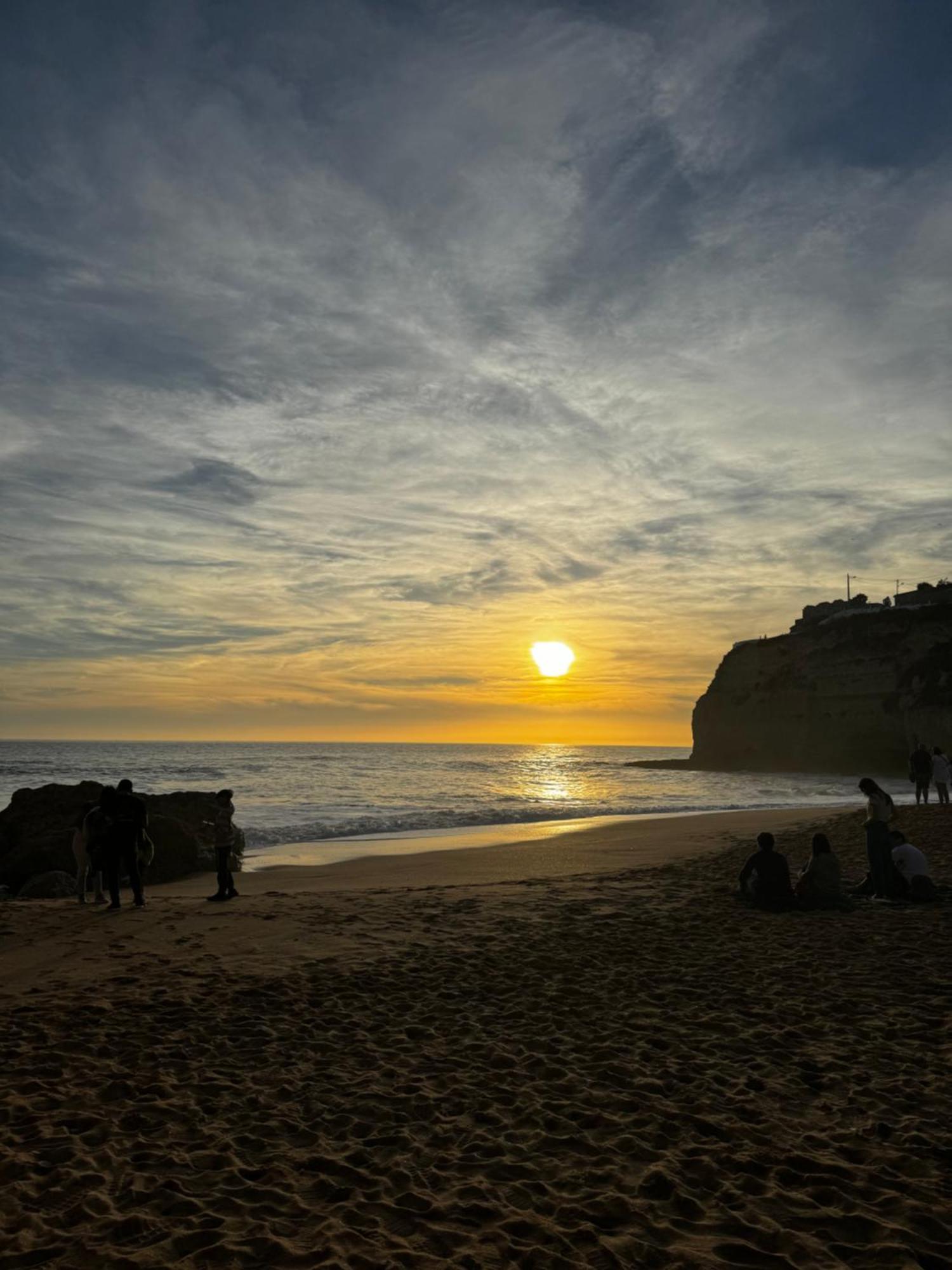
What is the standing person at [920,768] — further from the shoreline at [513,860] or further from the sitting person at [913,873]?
the sitting person at [913,873]

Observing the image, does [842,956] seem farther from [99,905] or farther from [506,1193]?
[99,905]

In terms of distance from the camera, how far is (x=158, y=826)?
59.0ft

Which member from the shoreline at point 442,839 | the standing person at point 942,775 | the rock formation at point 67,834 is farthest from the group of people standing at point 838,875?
the standing person at point 942,775

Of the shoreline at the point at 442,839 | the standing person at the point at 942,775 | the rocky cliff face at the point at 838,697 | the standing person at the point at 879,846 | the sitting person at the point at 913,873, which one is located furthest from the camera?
the rocky cliff face at the point at 838,697

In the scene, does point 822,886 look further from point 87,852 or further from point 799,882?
point 87,852

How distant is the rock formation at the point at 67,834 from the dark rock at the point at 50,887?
3.07 feet

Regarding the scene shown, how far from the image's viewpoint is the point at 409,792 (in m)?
46.1

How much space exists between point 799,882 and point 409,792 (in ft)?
117

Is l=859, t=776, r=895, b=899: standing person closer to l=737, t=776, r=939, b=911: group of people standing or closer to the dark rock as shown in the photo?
l=737, t=776, r=939, b=911: group of people standing

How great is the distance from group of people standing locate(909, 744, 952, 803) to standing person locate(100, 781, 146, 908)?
23.0 m

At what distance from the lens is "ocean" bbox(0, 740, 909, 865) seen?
28531 millimetres

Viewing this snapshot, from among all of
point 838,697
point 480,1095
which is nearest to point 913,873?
point 480,1095

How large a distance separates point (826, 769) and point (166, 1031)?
69445 millimetres

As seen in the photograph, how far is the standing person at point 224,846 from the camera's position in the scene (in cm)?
1357
